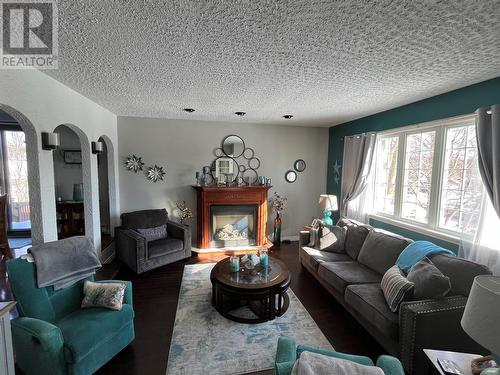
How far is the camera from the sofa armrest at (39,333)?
4.96ft

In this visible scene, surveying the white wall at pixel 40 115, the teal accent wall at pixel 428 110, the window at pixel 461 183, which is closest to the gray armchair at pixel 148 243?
the white wall at pixel 40 115

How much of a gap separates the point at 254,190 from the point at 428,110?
2.96m

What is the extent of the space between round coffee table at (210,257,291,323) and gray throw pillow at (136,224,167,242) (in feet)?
5.38

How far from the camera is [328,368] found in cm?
105

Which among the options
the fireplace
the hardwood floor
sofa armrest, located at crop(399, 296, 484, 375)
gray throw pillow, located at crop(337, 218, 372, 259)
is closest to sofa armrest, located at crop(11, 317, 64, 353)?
the hardwood floor

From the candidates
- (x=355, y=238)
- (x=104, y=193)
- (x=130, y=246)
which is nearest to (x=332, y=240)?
(x=355, y=238)

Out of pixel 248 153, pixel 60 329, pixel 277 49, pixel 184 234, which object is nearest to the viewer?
pixel 60 329

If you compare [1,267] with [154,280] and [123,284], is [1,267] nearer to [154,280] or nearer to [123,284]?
[154,280]

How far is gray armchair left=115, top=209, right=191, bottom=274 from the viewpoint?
3398mm

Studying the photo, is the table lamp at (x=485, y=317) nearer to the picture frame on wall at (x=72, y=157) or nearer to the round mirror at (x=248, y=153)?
the round mirror at (x=248, y=153)

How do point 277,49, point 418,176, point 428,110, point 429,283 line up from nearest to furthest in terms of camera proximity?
1. point 277,49
2. point 429,283
3. point 428,110
4. point 418,176

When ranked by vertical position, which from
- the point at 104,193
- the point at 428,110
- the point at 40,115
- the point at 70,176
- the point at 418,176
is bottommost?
the point at 104,193

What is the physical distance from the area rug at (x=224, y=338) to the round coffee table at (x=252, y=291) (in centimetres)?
8

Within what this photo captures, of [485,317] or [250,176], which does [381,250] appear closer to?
[485,317]
